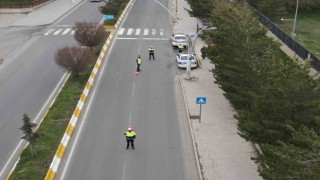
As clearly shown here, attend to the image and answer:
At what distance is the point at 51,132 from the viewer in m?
23.9

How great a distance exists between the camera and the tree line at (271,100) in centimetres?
1408

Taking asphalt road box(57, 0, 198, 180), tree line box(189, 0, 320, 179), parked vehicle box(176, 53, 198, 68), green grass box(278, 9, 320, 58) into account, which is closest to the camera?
tree line box(189, 0, 320, 179)

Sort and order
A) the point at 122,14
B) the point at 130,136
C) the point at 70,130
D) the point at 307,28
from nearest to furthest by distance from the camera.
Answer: the point at 130,136 < the point at 70,130 < the point at 307,28 < the point at 122,14

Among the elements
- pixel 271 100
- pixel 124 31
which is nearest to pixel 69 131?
pixel 271 100

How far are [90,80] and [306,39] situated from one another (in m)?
25.5

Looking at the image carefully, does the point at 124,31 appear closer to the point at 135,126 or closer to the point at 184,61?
the point at 184,61

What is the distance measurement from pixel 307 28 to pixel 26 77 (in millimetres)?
34384

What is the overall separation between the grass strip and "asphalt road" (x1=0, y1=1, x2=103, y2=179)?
2.92 feet

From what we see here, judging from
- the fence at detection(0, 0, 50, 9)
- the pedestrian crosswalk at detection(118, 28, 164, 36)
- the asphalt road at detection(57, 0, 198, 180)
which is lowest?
the asphalt road at detection(57, 0, 198, 180)

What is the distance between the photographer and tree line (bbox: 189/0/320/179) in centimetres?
1408

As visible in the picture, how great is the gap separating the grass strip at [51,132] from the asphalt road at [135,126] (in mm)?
934

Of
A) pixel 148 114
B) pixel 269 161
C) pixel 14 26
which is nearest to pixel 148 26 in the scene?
pixel 14 26

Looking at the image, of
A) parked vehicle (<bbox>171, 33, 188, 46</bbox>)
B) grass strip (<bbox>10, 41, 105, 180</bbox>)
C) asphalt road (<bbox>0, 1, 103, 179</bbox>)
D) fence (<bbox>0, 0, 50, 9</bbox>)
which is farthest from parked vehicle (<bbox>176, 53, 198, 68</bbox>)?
fence (<bbox>0, 0, 50, 9</bbox>)

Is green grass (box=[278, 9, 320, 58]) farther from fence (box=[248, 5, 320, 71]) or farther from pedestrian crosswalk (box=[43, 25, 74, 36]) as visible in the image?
pedestrian crosswalk (box=[43, 25, 74, 36])
